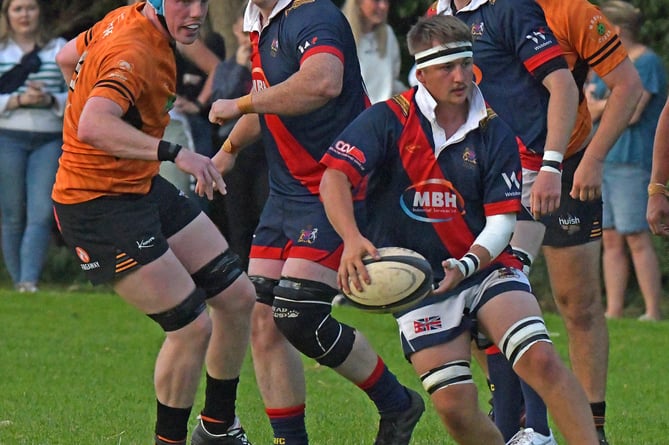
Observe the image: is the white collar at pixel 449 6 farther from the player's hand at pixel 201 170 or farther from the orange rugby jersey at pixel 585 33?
the player's hand at pixel 201 170

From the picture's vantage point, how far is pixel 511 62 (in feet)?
21.6

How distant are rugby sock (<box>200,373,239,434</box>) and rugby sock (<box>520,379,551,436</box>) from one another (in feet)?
4.39

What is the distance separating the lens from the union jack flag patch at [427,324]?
18.4ft

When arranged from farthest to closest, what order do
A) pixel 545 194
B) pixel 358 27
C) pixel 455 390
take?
pixel 358 27 < pixel 545 194 < pixel 455 390

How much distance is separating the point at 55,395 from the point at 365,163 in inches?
130

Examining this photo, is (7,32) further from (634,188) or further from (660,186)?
(660,186)

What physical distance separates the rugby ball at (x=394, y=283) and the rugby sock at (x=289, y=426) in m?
1.12

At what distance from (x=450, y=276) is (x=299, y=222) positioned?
1174 millimetres

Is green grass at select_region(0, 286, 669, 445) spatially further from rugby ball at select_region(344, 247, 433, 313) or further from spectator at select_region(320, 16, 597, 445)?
rugby ball at select_region(344, 247, 433, 313)

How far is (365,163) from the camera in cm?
554

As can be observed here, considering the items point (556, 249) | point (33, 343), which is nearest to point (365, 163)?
point (556, 249)

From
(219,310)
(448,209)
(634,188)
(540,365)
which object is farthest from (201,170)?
(634,188)

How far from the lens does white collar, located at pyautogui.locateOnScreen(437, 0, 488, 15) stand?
6.55 m

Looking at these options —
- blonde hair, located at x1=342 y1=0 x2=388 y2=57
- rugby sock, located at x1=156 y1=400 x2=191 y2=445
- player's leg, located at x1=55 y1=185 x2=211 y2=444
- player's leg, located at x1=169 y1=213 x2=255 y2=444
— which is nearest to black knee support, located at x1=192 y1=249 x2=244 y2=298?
player's leg, located at x1=169 y1=213 x2=255 y2=444
